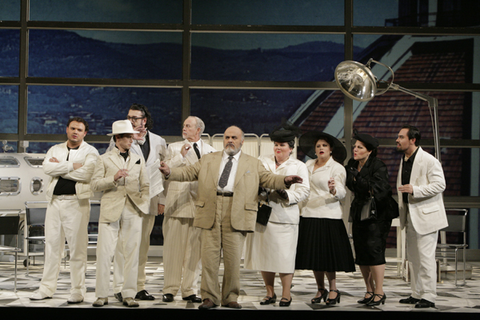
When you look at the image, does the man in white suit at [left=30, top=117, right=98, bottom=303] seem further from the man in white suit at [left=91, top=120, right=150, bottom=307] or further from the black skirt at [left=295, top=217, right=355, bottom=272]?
the black skirt at [left=295, top=217, right=355, bottom=272]

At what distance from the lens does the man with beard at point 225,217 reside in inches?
175

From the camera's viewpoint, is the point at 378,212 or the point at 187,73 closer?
the point at 378,212

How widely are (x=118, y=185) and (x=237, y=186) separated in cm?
102

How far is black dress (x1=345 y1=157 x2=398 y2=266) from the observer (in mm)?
4664

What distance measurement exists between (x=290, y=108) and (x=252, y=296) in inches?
253

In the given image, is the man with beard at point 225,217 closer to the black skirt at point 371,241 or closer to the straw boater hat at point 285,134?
the straw boater hat at point 285,134

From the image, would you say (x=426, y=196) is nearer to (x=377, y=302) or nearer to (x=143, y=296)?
(x=377, y=302)

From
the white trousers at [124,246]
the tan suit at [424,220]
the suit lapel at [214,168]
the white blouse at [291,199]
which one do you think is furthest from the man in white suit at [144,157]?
the tan suit at [424,220]

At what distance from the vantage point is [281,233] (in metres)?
4.60

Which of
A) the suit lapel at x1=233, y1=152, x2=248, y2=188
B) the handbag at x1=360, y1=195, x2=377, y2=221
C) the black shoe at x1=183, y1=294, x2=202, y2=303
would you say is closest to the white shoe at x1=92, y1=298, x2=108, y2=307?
the black shoe at x1=183, y1=294, x2=202, y2=303

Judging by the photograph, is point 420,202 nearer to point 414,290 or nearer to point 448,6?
point 414,290

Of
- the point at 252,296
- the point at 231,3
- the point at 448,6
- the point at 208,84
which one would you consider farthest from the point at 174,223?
the point at 448,6

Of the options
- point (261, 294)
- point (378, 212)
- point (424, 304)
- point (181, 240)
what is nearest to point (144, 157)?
point (181, 240)

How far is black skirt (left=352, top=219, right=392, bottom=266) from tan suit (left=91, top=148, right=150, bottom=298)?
1.91 meters
